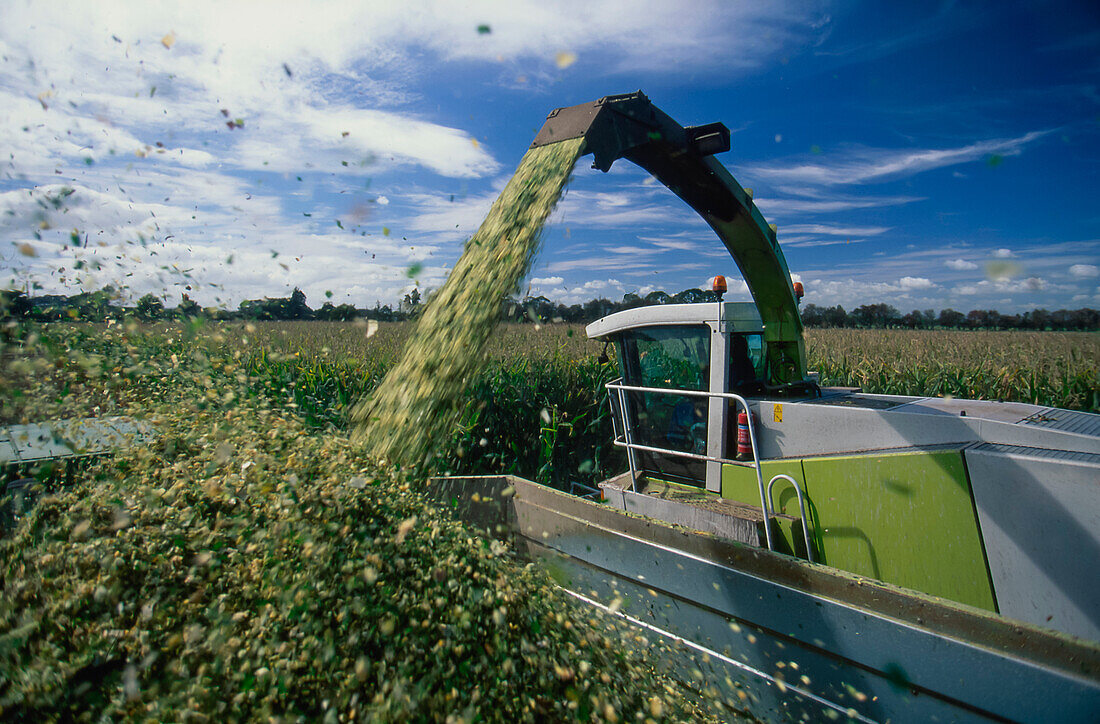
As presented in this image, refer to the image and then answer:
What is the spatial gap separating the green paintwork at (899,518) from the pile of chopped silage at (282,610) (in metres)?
1.09

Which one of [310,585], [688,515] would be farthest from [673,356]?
[310,585]

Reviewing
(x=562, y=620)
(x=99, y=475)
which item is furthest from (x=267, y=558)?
(x=99, y=475)

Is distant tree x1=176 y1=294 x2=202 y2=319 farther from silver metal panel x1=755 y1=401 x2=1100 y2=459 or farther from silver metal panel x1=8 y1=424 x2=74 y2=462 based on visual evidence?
silver metal panel x1=755 y1=401 x2=1100 y2=459

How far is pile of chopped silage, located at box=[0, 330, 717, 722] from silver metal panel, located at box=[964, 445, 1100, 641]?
4.57 ft

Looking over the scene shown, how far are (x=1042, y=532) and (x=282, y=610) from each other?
2833 mm

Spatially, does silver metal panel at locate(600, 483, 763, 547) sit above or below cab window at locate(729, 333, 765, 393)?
below

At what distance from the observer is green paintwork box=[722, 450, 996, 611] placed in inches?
89.3

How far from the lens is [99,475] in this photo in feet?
8.87

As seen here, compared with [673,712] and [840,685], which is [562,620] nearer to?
[673,712]

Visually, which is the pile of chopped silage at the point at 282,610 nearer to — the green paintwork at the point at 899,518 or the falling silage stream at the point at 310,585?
the falling silage stream at the point at 310,585

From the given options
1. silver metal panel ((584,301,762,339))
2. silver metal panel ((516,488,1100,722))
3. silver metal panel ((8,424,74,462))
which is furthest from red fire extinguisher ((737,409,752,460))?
silver metal panel ((8,424,74,462))

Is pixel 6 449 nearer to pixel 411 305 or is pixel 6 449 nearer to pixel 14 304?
pixel 14 304

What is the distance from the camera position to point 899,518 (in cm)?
246

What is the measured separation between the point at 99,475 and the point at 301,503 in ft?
4.20
